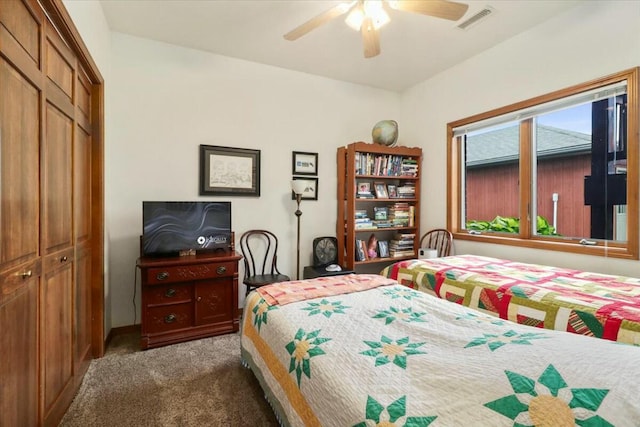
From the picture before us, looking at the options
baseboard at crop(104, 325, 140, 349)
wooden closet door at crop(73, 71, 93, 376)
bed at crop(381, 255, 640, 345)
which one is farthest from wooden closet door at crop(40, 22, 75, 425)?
bed at crop(381, 255, 640, 345)


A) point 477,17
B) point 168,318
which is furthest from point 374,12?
point 168,318

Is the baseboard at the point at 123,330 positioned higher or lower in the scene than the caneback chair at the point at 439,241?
lower

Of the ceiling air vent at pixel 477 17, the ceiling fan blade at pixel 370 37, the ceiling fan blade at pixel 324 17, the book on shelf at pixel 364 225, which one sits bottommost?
the book on shelf at pixel 364 225

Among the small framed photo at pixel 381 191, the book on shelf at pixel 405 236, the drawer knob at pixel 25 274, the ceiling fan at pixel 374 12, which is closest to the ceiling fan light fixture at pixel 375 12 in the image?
the ceiling fan at pixel 374 12

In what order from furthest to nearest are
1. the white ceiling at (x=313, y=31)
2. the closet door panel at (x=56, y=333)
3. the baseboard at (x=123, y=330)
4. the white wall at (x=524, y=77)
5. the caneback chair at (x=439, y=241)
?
the caneback chair at (x=439, y=241) → the baseboard at (x=123, y=330) → the white ceiling at (x=313, y=31) → the white wall at (x=524, y=77) → the closet door panel at (x=56, y=333)

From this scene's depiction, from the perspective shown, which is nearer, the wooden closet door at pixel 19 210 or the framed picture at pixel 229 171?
the wooden closet door at pixel 19 210

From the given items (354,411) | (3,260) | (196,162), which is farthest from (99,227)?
(354,411)

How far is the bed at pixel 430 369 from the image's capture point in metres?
0.75

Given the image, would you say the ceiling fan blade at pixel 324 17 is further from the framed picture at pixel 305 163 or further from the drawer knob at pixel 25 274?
the drawer knob at pixel 25 274

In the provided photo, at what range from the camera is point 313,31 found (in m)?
2.71

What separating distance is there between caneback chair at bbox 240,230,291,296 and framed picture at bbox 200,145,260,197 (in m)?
0.45

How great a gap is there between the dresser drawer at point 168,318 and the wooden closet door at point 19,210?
3.57 ft

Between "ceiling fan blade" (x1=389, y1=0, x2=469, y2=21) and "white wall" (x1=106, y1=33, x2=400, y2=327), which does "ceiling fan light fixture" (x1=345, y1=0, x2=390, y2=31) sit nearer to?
"ceiling fan blade" (x1=389, y1=0, x2=469, y2=21)

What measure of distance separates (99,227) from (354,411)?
2275 millimetres
